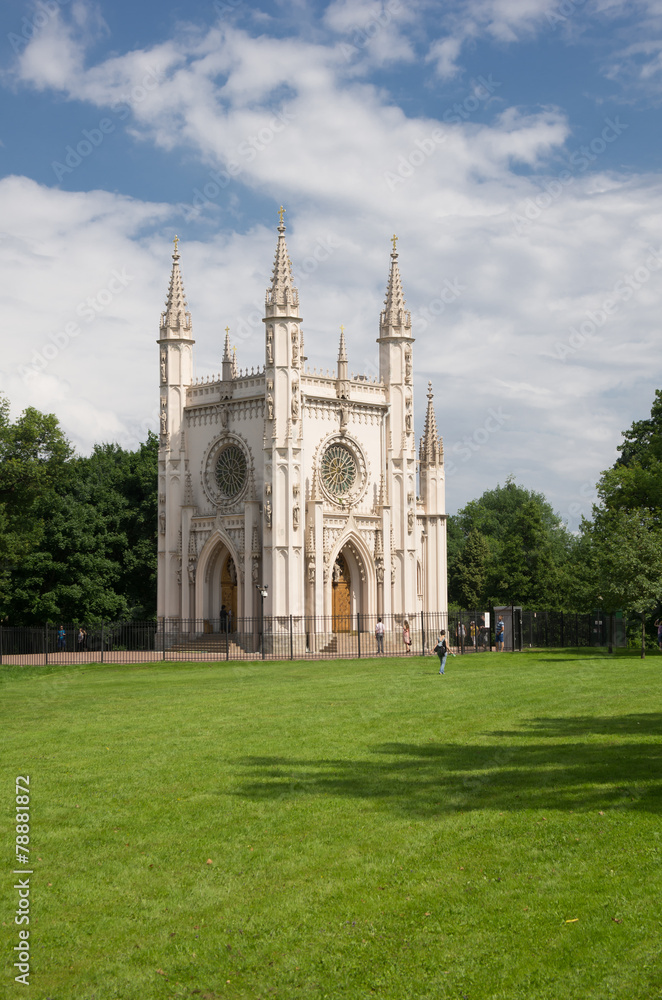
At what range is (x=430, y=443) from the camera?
6606 cm

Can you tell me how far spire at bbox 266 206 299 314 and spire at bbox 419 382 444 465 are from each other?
14.6 meters

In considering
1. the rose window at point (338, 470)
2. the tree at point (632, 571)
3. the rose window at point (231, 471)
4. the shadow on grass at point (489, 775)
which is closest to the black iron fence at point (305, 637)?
the rose window at point (231, 471)

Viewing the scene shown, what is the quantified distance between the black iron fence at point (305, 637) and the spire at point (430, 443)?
12341mm

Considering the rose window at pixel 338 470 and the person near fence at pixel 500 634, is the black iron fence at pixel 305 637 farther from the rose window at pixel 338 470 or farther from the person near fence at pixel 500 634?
the rose window at pixel 338 470

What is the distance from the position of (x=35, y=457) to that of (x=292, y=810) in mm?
49708

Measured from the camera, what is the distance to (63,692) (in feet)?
89.1

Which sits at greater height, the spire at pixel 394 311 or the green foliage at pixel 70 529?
the spire at pixel 394 311

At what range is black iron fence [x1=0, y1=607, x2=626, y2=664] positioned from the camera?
45.5 meters

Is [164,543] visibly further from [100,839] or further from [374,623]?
[100,839]

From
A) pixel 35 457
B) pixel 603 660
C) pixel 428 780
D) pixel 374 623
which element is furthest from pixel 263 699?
pixel 35 457

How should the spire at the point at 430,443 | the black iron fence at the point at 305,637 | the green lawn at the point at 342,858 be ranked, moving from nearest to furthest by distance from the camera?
the green lawn at the point at 342,858
the black iron fence at the point at 305,637
the spire at the point at 430,443

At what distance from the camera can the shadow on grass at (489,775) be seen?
11531 millimetres

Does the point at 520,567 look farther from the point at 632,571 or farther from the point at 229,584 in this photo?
the point at 632,571

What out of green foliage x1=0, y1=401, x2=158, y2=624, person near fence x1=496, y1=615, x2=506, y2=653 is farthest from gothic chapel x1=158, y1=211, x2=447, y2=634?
person near fence x1=496, y1=615, x2=506, y2=653
